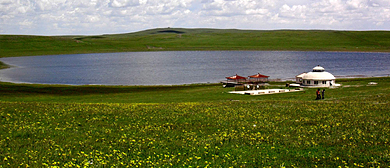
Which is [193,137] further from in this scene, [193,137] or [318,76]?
[318,76]

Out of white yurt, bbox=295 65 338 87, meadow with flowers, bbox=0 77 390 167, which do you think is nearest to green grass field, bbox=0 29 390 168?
meadow with flowers, bbox=0 77 390 167

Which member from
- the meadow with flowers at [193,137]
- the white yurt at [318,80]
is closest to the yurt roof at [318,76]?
the white yurt at [318,80]

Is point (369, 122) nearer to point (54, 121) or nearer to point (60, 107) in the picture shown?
point (54, 121)

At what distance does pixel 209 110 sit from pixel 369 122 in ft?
33.9

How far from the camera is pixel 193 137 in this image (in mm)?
19578

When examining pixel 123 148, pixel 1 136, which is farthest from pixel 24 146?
pixel 123 148

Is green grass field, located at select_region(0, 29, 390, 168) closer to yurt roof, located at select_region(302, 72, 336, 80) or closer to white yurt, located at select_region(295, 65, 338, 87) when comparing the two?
white yurt, located at select_region(295, 65, 338, 87)

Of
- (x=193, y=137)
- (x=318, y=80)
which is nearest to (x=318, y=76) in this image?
(x=318, y=80)

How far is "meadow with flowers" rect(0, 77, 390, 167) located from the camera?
15586 millimetres

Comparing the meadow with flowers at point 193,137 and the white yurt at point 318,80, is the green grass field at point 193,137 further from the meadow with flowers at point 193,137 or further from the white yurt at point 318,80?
the white yurt at point 318,80

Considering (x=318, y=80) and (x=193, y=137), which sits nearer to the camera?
(x=193, y=137)

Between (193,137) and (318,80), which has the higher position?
(193,137)

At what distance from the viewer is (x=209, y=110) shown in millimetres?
28125

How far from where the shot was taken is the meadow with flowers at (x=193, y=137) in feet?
51.1
